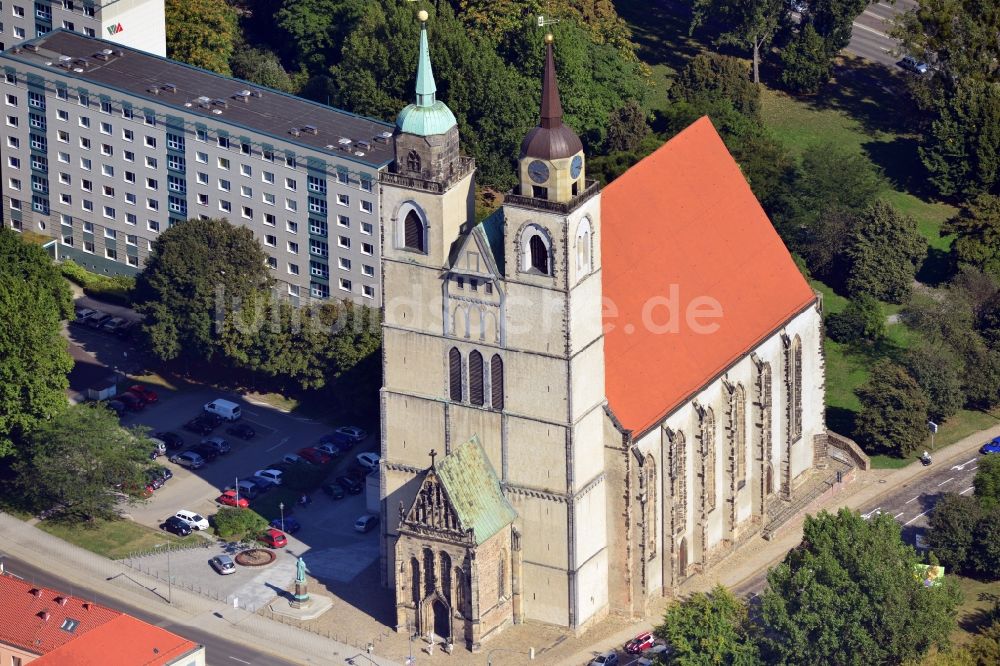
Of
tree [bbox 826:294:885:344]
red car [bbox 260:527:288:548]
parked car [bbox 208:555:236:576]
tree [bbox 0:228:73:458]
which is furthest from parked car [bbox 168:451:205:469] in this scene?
tree [bbox 826:294:885:344]

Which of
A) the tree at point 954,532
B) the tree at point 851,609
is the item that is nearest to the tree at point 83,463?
the tree at point 851,609

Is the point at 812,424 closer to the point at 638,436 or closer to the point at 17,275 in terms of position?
the point at 638,436

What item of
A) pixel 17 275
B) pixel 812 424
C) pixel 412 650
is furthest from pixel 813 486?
pixel 17 275

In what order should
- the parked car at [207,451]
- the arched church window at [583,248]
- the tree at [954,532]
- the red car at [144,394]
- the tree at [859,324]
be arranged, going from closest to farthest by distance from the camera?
the arched church window at [583,248] < the tree at [954,532] < the parked car at [207,451] < the red car at [144,394] < the tree at [859,324]

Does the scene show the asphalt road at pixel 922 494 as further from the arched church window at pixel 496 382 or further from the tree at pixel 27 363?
the tree at pixel 27 363

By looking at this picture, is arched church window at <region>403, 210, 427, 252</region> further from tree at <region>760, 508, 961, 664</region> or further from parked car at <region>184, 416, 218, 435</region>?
parked car at <region>184, 416, 218, 435</region>
